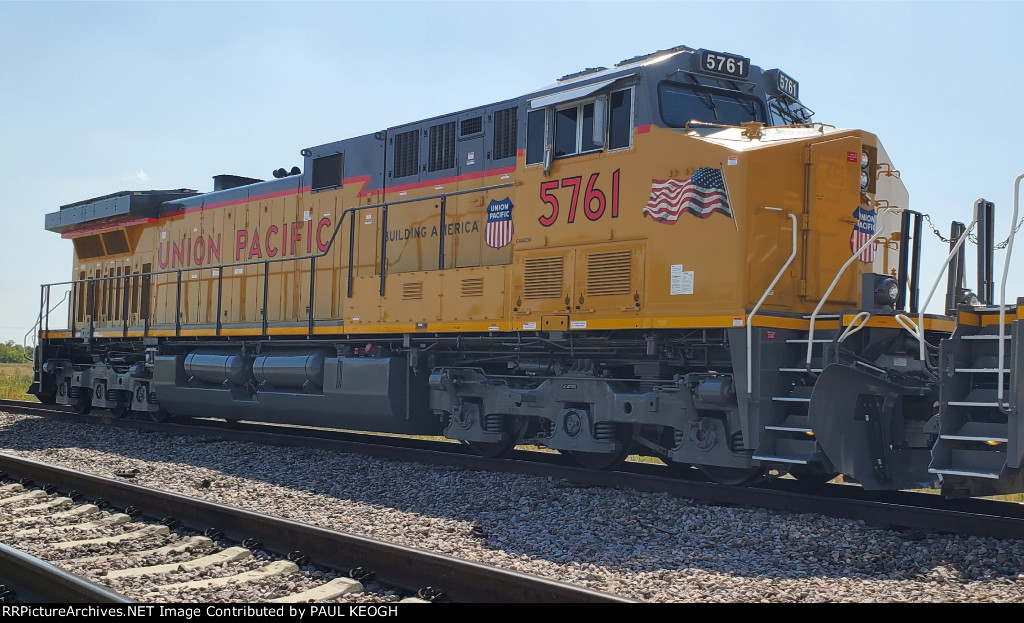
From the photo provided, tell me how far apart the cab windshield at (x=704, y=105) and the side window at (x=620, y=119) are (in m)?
0.29

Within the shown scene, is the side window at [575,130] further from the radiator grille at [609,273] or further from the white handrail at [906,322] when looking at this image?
the white handrail at [906,322]

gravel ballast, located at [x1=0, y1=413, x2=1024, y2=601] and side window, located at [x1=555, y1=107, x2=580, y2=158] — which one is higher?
side window, located at [x1=555, y1=107, x2=580, y2=158]

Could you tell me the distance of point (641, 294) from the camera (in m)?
7.86

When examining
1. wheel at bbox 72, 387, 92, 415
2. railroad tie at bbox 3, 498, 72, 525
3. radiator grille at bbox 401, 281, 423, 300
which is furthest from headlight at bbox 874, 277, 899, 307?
wheel at bbox 72, 387, 92, 415

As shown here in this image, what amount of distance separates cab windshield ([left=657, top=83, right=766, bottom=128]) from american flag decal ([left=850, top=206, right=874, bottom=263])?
1.35 metres

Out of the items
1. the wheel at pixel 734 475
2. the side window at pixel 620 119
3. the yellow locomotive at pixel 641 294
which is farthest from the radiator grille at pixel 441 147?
the wheel at pixel 734 475

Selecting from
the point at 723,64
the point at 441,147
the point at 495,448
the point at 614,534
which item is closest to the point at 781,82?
the point at 723,64

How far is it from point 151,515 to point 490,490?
9.25 ft

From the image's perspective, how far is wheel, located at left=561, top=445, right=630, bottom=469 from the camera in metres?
8.58

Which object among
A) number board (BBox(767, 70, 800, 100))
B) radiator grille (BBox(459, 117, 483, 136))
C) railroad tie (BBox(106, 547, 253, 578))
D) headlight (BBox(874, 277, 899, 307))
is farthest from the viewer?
radiator grille (BBox(459, 117, 483, 136))

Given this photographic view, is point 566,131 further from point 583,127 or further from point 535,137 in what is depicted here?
point 535,137

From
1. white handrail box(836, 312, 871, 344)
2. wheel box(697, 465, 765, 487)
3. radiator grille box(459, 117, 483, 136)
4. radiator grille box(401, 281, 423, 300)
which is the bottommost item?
wheel box(697, 465, 765, 487)

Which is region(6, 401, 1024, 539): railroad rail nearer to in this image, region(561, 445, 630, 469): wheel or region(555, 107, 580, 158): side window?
region(561, 445, 630, 469): wheel
